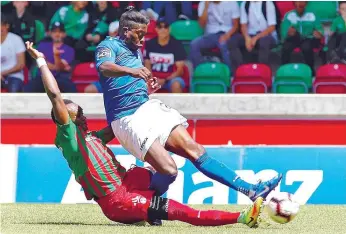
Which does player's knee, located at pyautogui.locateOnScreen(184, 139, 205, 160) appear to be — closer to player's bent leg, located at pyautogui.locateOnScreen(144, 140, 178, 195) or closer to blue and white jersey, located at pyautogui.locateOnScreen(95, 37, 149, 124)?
player's bent leg, located at pyautogui.locateOnScreen(144, 140, 178, 195)

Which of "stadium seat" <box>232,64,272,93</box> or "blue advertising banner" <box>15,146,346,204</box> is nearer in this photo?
"blue advertising banner" <box>15,146,346,204</box>

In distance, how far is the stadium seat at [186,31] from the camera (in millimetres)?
15016

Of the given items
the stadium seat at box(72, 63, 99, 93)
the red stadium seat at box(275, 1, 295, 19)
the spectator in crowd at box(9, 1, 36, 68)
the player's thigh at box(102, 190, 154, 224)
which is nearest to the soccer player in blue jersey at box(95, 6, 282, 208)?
the player's thigh at box(102, 190, 154, 224)

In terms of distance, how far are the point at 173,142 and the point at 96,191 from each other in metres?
0.85

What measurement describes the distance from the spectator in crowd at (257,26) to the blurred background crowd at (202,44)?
0.05 feet

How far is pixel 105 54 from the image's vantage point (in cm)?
830

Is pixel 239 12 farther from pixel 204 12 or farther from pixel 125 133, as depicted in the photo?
pixel 125 133

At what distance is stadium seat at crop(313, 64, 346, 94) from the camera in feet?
46.1

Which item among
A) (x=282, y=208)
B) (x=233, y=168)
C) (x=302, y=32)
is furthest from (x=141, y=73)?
(x=302, y=32)

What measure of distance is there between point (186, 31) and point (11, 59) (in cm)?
261

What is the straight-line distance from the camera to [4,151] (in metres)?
11.1

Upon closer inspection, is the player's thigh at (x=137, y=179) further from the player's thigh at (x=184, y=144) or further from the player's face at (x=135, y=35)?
the player's face at (x=135, y=35)

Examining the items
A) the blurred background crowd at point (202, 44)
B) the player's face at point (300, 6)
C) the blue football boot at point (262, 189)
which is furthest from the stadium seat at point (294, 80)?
the blue football boot at point (262, 189)

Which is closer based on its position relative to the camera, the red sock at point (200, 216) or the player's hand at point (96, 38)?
the red sock at point (200, 216)
